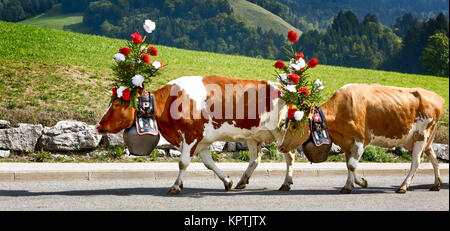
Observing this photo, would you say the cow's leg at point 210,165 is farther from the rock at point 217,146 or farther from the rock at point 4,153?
the rock at point 4,153

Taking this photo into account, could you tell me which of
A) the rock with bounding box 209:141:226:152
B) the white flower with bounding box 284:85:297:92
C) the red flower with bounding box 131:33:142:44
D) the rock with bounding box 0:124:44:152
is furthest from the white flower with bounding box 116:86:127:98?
the rock with bounding box 209:141:226:152

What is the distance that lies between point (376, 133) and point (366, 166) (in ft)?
17.0

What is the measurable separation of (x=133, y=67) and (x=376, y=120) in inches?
182

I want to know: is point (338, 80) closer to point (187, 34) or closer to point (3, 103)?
point (3, 103)

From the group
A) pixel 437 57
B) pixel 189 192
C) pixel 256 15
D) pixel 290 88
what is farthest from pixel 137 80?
pixel 256 15

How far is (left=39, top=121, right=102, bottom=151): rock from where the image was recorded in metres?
14.4

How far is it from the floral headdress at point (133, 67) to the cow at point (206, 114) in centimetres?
26

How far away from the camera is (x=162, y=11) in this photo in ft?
463

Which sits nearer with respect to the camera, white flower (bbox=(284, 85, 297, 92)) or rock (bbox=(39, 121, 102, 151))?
white flower (bbox=(284, 85, 297, 92))

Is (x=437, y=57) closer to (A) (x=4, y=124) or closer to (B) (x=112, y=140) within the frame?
(B) (x=112, y=140)

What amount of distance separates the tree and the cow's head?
74.0 m

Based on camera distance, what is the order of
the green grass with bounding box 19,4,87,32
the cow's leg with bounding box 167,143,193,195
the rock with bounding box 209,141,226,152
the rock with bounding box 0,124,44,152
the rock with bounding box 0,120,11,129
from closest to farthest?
the cow's leg with bounding box 167,143,193,195
the rock with bounding box 0,124,44,152
the rock with bounding box 0,120,11,129
the rock with bounding box 209,141,226,152
the green grass with bounding box 19,4,87,32

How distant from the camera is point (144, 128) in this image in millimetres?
9570

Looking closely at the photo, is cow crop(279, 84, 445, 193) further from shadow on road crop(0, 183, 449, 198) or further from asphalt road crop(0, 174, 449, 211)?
asphalt road crop(0, 174, 449, 211)
